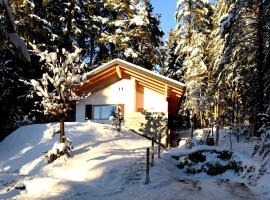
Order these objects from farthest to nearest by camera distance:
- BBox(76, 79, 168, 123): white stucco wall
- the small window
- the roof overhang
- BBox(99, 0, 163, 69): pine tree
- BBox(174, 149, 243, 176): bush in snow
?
BBox(99, 0, 163, 69): pine tree, the small window, BBox(76, 79, 168, 123): white stucco wall, the roof overhang, BBox(174, 149, 243, 176): bush in snow

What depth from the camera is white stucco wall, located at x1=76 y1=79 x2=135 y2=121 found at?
2878 centimetres

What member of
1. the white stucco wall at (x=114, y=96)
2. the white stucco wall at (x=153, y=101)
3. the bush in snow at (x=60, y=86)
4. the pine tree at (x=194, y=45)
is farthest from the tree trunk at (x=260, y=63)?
the pine tree at (x=194, y=45)

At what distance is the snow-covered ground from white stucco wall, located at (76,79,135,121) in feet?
16.7

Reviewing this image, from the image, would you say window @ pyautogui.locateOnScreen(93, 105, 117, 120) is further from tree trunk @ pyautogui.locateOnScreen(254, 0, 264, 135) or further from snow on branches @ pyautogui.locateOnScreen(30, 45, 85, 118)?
tree trunk @ pyautogui.locateOnScreen(254, 0, 264, 135)

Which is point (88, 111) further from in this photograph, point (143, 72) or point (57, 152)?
point (57, 152)

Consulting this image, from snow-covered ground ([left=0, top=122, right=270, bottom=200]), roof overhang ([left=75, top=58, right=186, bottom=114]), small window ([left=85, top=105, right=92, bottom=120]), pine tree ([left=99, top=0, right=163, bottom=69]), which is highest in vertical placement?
pine tree ([left=99, top=0, right=163, bottom=69])

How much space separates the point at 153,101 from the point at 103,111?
12.8ft

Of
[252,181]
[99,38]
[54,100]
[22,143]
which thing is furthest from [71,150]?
[99,38]

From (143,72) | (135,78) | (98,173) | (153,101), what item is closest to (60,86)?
(98,173)

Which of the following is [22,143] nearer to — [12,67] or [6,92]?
[6,92]

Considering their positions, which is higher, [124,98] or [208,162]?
[124,98]

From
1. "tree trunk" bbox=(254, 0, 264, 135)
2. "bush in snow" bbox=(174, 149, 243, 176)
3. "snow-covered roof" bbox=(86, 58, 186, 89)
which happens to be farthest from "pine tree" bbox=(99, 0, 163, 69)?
"bush in snow" bbox=(174, 149, 243, 176)

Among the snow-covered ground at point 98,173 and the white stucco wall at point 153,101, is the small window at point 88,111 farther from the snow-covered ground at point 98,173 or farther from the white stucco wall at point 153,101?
the snow-covered ground at point 98,173

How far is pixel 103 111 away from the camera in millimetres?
29500
